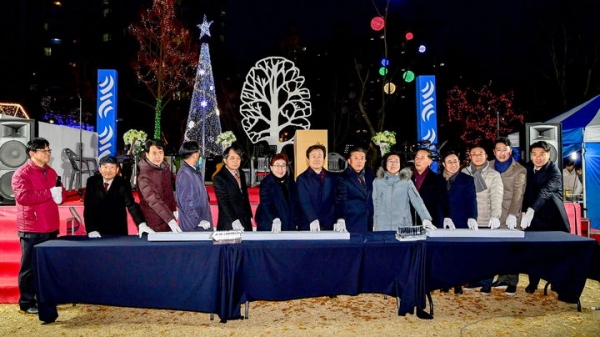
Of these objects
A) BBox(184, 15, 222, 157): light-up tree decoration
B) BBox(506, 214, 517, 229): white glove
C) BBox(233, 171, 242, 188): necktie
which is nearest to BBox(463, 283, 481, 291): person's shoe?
BBox(506, 214, 517, 229): white glove

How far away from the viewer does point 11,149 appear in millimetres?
5074

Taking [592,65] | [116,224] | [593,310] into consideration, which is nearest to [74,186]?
[116,224]

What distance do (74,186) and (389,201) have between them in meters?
7.12

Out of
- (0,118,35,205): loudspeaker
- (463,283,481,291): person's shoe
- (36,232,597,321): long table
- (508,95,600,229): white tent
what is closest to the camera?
(36,232,597,321): long table

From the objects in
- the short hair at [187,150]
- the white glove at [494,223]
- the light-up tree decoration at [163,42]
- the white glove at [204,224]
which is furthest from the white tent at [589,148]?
the light-up tree decoration at [163,42]

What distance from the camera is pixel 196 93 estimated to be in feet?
46.4

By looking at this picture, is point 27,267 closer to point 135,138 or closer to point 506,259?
point 506,259

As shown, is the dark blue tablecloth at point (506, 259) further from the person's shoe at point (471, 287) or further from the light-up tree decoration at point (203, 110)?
the light-up tree decoration at point (203, 110)

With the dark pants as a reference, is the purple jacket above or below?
above

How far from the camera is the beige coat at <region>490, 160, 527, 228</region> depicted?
4.46 metres

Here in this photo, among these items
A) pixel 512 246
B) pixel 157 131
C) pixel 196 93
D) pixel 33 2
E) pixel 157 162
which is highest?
pixel 33 2

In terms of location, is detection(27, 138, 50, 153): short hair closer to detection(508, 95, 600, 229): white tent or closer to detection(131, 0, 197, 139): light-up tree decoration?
detection(508, 95, 600, 229): white tent

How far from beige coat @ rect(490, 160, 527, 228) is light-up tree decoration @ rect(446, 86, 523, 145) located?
2189 cm

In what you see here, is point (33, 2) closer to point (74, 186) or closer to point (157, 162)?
point (74, 186)
